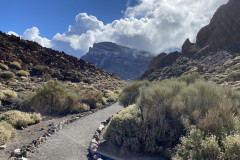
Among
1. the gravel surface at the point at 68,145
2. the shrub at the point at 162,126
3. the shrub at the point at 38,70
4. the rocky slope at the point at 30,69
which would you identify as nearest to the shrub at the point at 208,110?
the shrub at the point at 162,126

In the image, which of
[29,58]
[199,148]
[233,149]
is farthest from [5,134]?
[29,58]

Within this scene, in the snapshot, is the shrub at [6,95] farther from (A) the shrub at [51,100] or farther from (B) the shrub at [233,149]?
(B) the shrub at [233,149]

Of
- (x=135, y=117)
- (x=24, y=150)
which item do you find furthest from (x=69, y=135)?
(x=135, y=117)

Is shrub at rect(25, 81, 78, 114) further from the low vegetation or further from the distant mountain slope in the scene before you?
the distant mountain slope

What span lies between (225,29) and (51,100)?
120 feet

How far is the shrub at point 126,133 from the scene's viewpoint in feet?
18.0

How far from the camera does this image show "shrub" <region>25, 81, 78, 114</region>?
1128 cm

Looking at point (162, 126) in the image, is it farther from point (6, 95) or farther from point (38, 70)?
point (38, 70)

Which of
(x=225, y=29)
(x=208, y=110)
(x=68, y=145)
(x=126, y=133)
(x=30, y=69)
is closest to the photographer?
(x=208, y=110)

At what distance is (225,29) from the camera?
35750mm

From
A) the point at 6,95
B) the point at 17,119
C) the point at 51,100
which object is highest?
the point at 6,95

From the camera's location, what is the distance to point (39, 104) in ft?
37.3

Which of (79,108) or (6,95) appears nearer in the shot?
(6,95)

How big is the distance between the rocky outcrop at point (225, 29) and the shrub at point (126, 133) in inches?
1335
